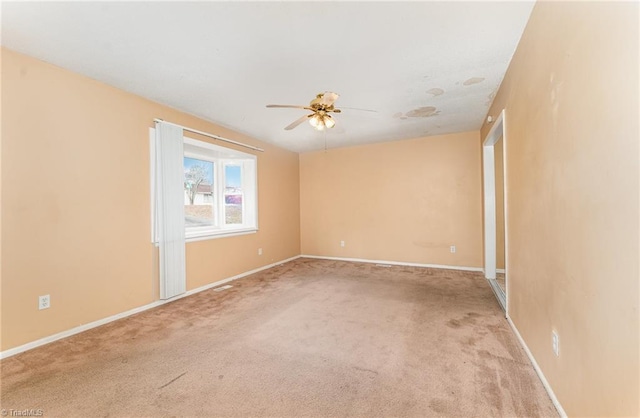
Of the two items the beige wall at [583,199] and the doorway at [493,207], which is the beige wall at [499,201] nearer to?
the doorway at [493,207]

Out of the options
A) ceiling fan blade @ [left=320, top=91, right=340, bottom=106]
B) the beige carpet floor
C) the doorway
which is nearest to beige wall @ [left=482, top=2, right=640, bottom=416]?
the beige carpet floor

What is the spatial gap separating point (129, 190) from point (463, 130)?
5.13 m

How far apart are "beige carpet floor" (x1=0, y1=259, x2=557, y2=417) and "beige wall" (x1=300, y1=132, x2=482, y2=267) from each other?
1.88 metres

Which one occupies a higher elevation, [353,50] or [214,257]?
[353,50]

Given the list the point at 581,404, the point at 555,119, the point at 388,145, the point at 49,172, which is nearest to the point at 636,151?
the point at 555,119

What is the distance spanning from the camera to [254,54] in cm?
225

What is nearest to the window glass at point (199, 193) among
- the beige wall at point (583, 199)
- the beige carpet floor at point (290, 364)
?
the beige carpet floor at point (290, 364)

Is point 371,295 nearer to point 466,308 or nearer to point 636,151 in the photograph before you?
point 466,308

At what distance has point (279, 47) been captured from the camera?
84.4 inches

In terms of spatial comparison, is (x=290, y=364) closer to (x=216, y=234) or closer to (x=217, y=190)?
(x=216, y=234)

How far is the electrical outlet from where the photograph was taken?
7.52 feet

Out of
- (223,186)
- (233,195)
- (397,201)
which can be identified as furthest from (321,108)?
(397,201)

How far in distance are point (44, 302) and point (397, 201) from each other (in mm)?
5097

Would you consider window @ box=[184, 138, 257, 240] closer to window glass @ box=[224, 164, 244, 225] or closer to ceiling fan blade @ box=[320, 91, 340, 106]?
window glass @ box=[224, 164, 244, 225]
